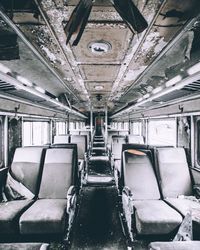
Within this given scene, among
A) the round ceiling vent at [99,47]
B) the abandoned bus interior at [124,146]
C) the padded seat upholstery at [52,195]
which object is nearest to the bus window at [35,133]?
the abandoned bus interior at [124,146]

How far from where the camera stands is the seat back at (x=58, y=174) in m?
3.49

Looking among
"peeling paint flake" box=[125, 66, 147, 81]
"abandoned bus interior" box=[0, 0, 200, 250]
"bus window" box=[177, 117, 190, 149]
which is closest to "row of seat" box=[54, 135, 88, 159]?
"abandoned bus interior" box=[0, 0, 200, 250]

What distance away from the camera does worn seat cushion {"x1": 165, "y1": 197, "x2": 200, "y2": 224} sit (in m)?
2.70

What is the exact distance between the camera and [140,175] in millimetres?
3562

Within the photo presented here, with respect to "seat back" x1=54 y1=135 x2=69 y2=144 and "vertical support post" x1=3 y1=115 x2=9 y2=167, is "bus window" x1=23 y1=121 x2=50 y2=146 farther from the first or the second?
"vertical support post" x1=3 y1=115 x2=9 y2=167

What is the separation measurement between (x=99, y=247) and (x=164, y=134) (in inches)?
140

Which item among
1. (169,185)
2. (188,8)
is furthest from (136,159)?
(188,8)

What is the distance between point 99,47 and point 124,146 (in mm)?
2040

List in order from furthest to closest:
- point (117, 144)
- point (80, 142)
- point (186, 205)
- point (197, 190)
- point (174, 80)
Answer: point (117, 144) → point (80, 142) → point (197, 190) → point (186, 205) → point (174, 80)

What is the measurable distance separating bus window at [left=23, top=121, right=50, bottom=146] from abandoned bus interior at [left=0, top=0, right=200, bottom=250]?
0.41 m

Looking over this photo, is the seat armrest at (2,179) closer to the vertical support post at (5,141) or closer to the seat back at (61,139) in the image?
the vertical support post at (5,141)

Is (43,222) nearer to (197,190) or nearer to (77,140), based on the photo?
(197,190)

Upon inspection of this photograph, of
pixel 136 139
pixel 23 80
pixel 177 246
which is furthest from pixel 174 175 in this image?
pixel 136 139

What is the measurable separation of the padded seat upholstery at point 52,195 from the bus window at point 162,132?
2405 millimetres
